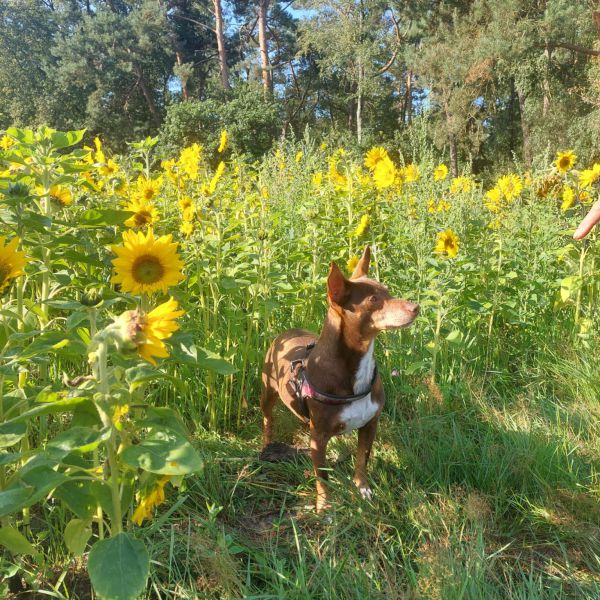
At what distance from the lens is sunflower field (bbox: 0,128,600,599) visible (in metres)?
1.33

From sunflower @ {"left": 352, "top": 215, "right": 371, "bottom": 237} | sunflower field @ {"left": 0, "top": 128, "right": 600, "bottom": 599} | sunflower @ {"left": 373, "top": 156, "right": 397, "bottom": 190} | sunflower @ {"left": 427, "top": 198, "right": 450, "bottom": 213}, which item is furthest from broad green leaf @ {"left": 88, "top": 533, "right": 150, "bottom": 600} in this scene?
sunflower @ {"left": 373, "top": 156, "right": 397, "bottom": 190}

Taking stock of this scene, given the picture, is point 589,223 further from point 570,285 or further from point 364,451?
point 570,285

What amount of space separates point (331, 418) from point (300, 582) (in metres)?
0.59

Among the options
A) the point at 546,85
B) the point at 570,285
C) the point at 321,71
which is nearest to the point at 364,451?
the point at 570,285

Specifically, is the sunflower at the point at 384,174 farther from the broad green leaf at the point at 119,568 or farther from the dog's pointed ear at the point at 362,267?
the broad green leaf at the point at 119,568

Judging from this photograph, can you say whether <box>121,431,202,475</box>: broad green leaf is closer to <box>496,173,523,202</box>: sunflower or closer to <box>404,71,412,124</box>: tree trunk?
<box>496,173,523,202</box>: sunflower

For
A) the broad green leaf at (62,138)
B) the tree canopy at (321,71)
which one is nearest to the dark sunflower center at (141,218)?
the broad green leaf at (62,138)

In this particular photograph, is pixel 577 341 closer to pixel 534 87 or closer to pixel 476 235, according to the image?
pixel 476 235

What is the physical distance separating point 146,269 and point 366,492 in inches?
46.8

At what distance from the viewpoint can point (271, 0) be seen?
27.5m

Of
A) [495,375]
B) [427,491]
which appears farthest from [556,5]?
[427,491]

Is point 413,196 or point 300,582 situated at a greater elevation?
point 413,196

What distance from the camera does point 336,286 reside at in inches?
73.4

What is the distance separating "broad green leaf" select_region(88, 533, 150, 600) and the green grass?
1.51 ft
